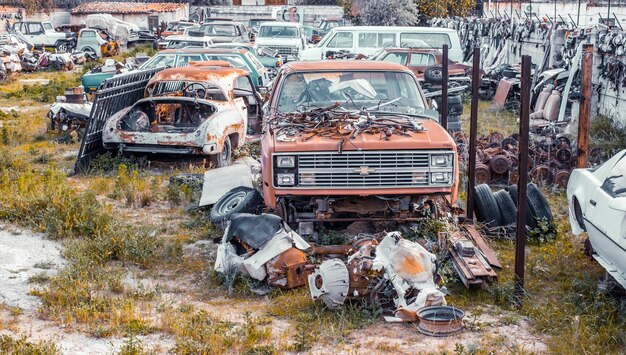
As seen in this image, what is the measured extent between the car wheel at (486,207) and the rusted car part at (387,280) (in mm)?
2017

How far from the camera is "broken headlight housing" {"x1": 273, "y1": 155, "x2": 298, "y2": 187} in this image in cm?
744

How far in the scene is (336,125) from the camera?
25.7 feet

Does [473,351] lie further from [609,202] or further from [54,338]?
[54,338]

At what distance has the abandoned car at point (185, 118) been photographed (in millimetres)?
11539

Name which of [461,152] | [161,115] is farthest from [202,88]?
[461,152]

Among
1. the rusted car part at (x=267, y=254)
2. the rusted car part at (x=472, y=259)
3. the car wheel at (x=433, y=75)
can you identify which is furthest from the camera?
the car wheel at (x=433, y=75)

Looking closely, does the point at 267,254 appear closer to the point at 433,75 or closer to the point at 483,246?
the point at 483,246

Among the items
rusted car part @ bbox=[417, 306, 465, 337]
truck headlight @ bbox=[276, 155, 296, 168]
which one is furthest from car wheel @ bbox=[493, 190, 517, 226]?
rusted car part @ bbox=[417, 306, 465, 337]

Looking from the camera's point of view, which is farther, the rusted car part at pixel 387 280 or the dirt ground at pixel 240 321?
the rusted car part at pixel 387 280

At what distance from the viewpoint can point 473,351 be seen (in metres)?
5.48

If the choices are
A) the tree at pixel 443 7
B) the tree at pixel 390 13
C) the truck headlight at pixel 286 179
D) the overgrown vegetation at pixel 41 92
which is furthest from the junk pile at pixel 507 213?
the tree at pixel 443 7

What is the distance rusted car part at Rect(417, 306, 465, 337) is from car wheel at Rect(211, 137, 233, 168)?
6.54 m

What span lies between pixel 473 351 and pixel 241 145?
7813 mm

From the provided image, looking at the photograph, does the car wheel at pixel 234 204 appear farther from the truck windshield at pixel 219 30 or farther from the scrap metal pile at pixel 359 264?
the truck windshield at pixel 219 30
